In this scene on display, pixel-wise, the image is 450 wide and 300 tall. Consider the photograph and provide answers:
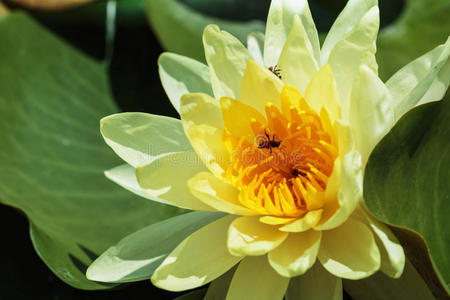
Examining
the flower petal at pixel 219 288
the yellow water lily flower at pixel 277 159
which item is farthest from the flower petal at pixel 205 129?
the flower petal at pixel 219 288

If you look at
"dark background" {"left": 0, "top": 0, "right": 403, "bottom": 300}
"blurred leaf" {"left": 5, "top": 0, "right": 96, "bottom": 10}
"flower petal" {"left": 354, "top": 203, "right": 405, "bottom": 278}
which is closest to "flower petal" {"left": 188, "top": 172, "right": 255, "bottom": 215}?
"flower petal" {"left": 354, "top": 203, "right": 405, "bottom": 278}

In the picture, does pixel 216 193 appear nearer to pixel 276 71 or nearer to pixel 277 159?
pixel 277 159

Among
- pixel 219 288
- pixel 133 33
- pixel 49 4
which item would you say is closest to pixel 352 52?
pixel 219 288

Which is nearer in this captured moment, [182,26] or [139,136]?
[139,136]

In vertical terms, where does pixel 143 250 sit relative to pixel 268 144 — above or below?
below

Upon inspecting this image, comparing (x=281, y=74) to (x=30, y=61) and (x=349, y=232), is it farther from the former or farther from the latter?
(x=30, y=61)

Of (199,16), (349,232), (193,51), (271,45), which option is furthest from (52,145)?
(349,232)
